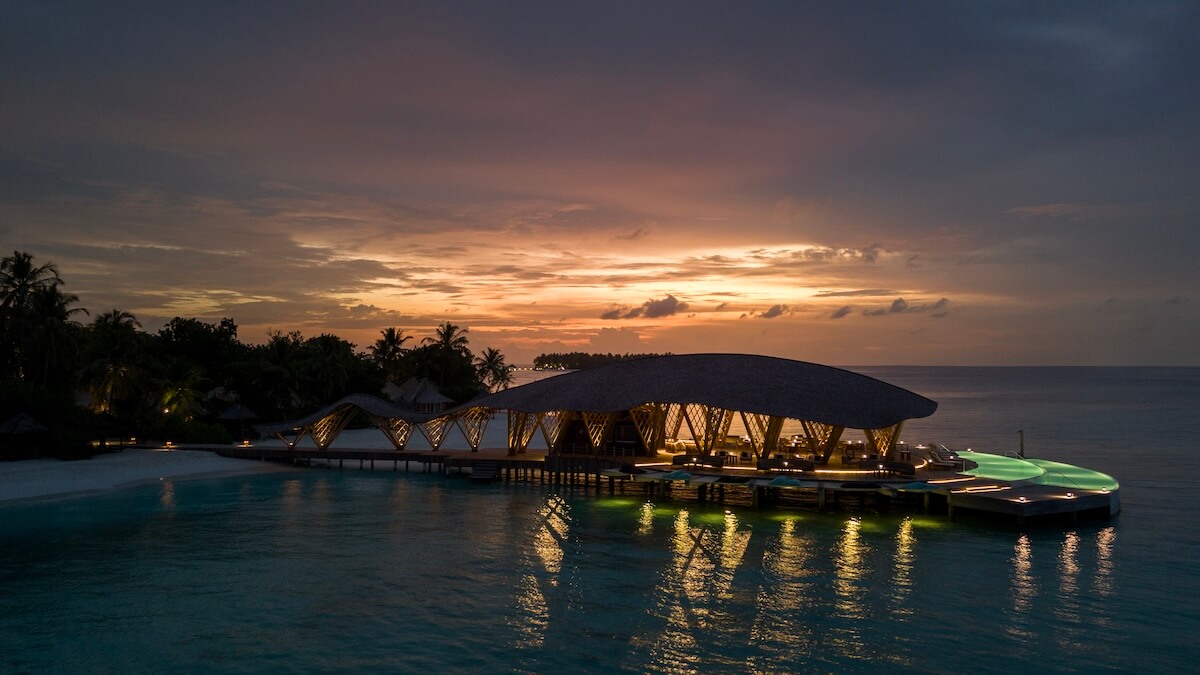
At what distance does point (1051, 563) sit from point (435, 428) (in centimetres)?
4607

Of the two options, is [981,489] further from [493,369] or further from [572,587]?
[493,369]

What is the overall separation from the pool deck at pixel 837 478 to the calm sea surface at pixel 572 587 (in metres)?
1.48

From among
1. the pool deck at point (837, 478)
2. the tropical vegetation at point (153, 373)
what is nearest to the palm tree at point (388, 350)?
the tropical vegetation at point (153, 373)

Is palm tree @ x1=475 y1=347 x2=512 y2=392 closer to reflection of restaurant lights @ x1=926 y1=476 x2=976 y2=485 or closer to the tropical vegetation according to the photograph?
the tropical vegetation

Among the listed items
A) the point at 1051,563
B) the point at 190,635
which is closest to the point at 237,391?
the point at 190,635

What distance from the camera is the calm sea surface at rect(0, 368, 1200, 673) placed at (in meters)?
23.4

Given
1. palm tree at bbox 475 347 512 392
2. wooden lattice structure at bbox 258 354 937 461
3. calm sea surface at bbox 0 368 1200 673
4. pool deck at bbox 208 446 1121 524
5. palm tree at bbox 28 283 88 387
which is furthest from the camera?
palm tree at bbox 475 347 512 392

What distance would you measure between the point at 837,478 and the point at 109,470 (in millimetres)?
48779

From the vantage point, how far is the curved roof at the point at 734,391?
46750 mm

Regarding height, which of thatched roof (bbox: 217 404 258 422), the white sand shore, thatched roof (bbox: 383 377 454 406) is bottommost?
the white sand shore

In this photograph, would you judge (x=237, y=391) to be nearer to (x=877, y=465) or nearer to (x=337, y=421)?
(x=337, y=421)

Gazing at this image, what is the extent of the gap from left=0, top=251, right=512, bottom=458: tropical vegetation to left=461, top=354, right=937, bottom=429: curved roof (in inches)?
1184

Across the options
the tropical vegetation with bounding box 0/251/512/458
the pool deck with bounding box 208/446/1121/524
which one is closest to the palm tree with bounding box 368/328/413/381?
the tropical vegetation with bounding box 0/251/512/458

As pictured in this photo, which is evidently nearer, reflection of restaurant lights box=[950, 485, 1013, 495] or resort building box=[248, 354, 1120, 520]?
reflection of restaurant lights box=[950, 485, 1013, 495]
